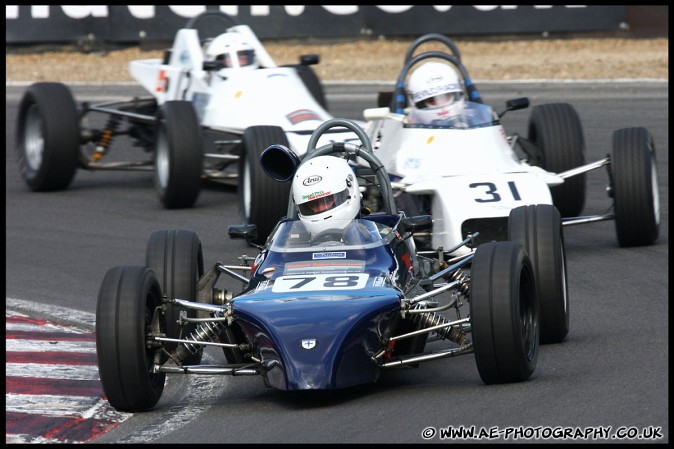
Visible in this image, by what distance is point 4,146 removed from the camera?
18891mm

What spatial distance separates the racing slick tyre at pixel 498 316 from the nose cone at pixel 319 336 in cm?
47

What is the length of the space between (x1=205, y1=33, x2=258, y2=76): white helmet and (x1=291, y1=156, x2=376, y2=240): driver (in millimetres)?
7269

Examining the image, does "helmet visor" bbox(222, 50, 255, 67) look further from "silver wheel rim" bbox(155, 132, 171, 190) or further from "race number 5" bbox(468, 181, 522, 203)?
"race number 5" bbox(468, 181, 522, 203)

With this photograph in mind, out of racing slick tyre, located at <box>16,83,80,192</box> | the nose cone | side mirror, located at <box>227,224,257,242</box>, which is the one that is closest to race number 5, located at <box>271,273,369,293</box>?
the nose cone

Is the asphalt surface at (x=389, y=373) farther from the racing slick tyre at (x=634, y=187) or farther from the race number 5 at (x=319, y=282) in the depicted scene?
the race number 5 at (x=319, y=282)

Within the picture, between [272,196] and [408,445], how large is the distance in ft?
19.8

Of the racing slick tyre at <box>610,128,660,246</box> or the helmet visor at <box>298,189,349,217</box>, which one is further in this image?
the racing slick tyre at <box>610,128,660,246</box>

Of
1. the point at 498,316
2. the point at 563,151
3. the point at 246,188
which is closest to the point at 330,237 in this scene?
the point at 498,316

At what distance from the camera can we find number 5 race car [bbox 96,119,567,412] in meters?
7.24

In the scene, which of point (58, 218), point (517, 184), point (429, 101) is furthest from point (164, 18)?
point (517, 184)

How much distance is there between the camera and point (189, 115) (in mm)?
14367

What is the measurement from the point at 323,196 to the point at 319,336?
142 cm

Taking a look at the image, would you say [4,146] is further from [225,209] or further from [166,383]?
[166,383]

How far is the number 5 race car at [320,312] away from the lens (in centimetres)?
724
